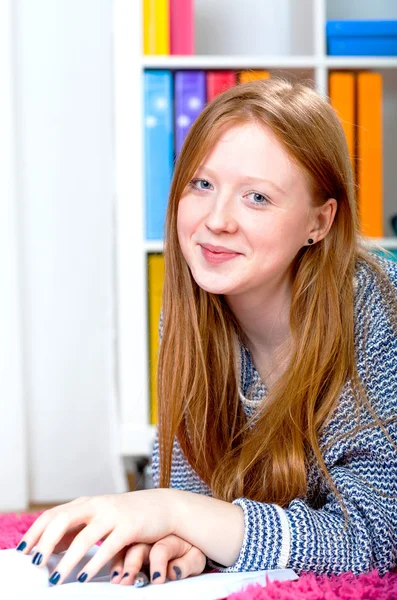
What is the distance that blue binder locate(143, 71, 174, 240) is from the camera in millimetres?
2084

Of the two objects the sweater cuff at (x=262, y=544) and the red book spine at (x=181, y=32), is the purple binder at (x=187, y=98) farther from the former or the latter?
the sweater cuff at (x=262, y=544)

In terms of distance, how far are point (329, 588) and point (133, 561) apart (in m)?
0.18

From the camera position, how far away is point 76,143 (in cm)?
247

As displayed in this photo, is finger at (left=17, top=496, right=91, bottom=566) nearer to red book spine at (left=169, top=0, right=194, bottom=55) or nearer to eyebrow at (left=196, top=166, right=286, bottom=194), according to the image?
eyebrow at (left=196, top=166, right=286, bottom=194)

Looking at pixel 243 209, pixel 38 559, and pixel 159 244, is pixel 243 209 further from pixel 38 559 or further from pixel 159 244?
pixel 159 244

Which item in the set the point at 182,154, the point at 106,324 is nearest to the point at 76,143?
the point at 106,324

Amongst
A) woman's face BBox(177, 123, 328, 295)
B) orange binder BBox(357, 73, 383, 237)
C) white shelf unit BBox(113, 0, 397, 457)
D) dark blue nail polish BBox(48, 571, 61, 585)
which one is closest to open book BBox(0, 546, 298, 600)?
dark blue nail polish BBox(48, 571, 61, 585)

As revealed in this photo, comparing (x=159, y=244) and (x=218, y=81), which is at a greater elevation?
(x=218, y=81)

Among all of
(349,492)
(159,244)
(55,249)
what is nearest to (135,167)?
(159,244)

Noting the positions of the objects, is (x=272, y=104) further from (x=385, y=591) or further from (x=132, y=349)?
(x=132, y=349)

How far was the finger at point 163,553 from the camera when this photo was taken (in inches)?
31.8

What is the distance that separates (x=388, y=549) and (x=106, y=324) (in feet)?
5.48

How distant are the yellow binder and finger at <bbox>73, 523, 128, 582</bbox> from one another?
1507 millimetres

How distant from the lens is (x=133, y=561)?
0.81 meters
